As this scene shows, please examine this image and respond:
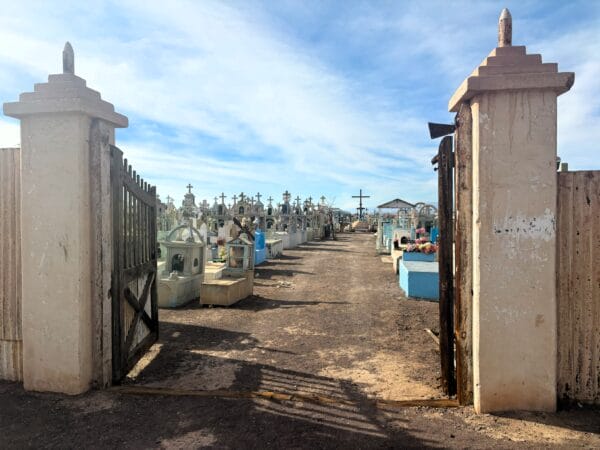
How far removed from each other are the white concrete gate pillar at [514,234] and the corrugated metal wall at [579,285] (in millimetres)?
229

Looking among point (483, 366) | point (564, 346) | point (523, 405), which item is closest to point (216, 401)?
point (483, 366)

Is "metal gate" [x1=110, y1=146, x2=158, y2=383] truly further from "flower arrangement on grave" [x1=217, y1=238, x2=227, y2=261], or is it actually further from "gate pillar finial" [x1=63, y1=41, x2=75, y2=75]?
"flower arrangement on grave" [x1=217, y1=238, x2=227, y2=261]

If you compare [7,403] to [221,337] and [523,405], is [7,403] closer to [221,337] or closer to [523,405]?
[221,337]

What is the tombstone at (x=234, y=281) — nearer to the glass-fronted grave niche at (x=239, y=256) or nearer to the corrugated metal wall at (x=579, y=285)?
the glass-fronted grave niche at (x=239, y=256)

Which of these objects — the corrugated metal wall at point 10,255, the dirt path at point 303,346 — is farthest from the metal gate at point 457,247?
the corrugated metal wall at point 10,255

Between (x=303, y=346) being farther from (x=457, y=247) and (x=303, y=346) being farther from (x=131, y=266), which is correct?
(x=457, y=247)

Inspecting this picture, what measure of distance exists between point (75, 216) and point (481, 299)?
13.0ft

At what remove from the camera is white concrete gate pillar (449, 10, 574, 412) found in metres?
3.49

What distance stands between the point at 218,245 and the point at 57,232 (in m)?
11.7

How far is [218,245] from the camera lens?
15.6 meters

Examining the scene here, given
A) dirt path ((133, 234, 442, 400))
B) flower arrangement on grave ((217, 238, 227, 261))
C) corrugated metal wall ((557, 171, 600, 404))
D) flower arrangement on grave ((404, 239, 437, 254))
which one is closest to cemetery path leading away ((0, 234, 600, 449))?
dirt path ((133, 234, 442, 400))

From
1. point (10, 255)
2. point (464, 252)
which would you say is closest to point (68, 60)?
point (10, 255)

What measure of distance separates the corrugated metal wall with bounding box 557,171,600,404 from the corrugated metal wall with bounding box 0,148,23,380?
541cm

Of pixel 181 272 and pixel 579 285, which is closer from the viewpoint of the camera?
pixel 579 285
